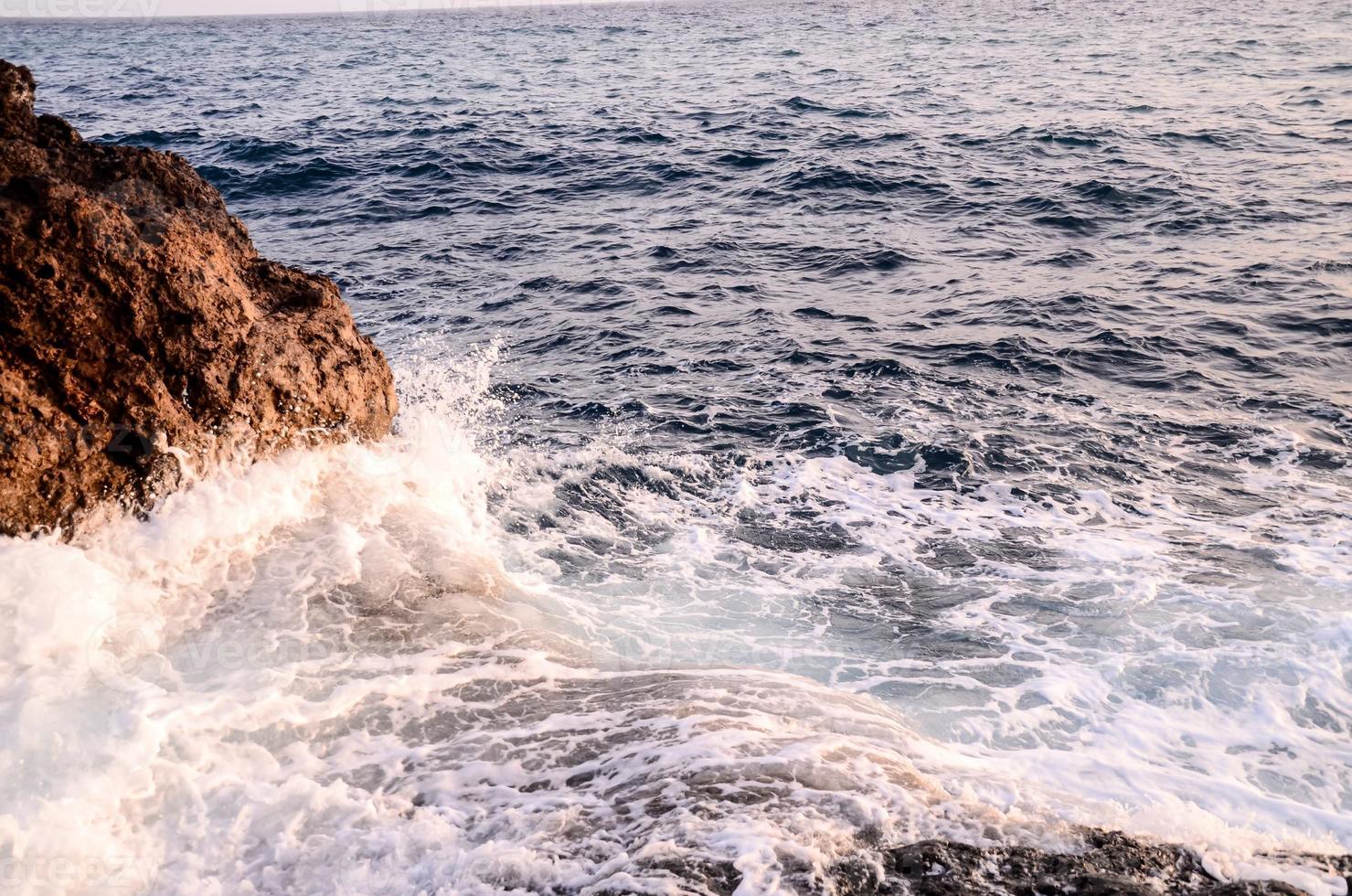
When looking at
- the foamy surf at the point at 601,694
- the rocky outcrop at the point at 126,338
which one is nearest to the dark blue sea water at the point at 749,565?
the foamy surf at the point at 601,694

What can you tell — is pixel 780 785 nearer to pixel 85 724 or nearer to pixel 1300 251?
pixel 85 724

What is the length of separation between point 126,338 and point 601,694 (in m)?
2.69

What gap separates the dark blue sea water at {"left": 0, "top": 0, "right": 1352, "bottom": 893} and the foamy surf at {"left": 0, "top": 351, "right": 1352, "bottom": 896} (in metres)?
0.02

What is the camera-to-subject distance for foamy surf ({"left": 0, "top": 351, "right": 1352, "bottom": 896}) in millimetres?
2873

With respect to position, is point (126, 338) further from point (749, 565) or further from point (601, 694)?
point (749, 565)

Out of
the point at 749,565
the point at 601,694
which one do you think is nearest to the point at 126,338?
the point at 601,694

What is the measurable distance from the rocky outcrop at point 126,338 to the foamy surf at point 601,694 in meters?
0.20

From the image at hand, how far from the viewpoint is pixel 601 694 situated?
384cm

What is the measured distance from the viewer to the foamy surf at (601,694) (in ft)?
9.43

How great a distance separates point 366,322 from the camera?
890 centimetres

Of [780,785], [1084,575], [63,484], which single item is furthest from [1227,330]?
[63,484]

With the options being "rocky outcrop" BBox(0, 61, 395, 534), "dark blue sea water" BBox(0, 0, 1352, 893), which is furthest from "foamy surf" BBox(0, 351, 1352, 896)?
"rocky outcrop" BBox(0, 61, 395, 534)

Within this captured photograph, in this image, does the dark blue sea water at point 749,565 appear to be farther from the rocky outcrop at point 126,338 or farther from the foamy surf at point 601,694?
the rocky outcrop at point 126,338

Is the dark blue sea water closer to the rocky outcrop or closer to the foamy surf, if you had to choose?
the foamy surf
